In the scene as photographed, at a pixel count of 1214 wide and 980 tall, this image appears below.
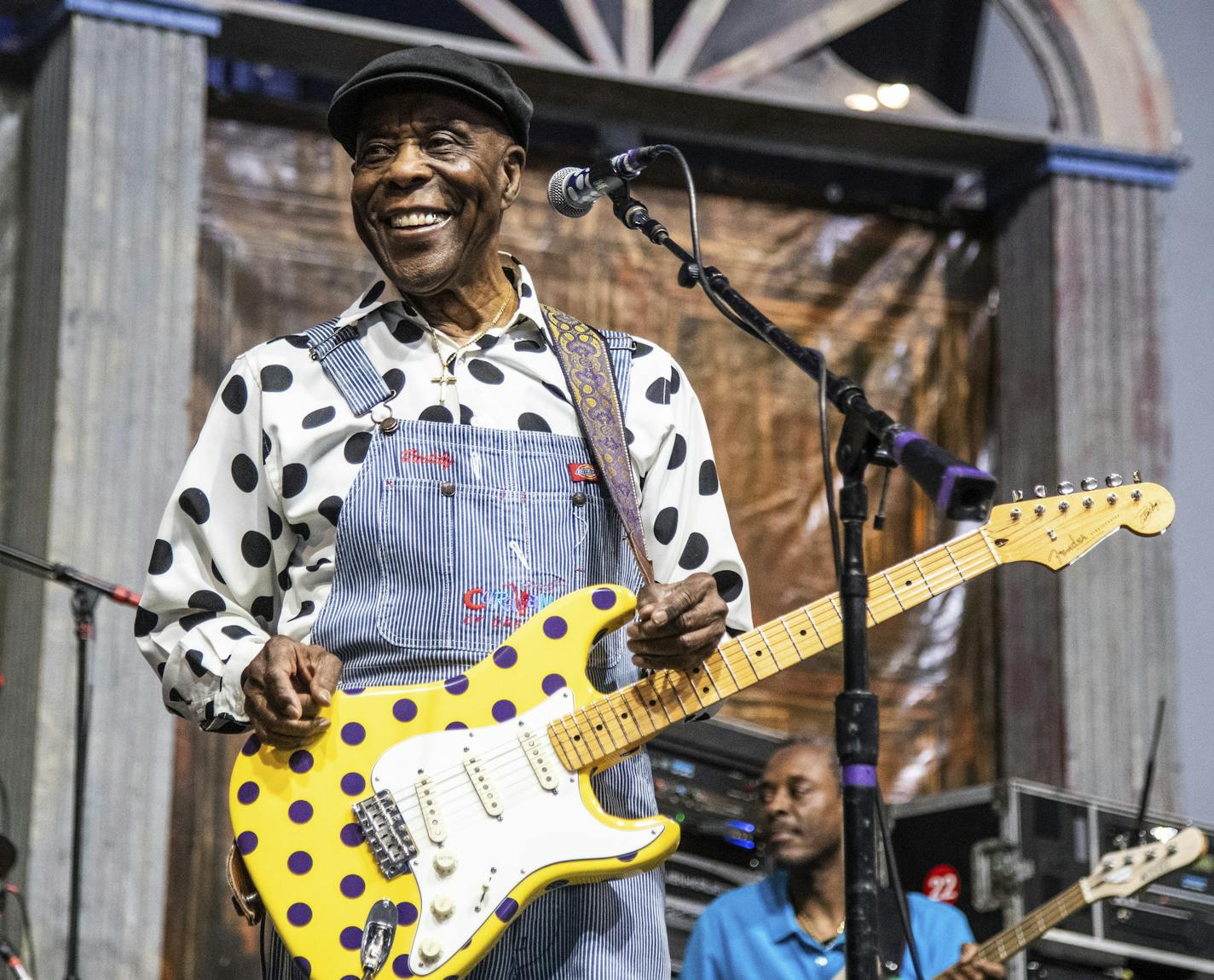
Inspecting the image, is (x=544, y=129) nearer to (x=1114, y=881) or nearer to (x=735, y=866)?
(x=735, y=866)

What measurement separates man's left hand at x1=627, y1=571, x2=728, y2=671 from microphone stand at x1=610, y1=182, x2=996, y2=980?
0.87ft

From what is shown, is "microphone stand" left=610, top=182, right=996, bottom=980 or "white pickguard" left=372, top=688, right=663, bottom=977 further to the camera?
"white pickguard" left=372, top=688, right=663, bottom=977

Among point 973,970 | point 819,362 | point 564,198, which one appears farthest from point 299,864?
point 973,970

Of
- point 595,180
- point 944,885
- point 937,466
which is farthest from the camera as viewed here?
point 944,885

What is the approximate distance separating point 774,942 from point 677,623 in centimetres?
280

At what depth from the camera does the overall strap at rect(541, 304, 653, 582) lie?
104 inches

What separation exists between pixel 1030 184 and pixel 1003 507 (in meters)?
4.33

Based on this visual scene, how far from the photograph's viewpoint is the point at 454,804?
2.52 metres

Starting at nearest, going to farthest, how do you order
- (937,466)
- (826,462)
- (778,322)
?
(937,466) < (826,462) < (778,322)

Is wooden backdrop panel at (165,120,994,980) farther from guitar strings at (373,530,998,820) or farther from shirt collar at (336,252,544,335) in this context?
guitar strings at (373,530,998,820)

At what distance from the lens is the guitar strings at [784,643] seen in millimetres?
2527

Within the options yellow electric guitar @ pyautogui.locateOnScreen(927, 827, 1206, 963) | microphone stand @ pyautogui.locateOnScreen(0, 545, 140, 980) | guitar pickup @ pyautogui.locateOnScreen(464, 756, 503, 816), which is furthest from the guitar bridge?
yellow electric guitar @ pyautogui.locateOnScreen(927, 827, 1206, 963)

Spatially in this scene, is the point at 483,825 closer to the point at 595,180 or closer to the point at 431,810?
the point at 431,810

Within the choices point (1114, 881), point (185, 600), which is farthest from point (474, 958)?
point (1114, 881)
